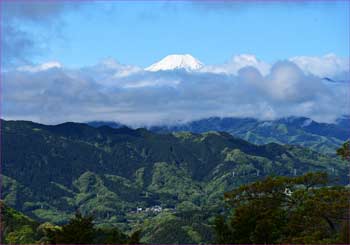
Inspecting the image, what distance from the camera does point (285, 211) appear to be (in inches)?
1673

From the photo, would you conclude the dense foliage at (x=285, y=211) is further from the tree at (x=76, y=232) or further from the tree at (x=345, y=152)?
the tree at (x=76, y=232)

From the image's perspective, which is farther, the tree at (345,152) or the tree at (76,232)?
the tree at (345,152)

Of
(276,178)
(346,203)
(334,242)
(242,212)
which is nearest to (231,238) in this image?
(242,212)

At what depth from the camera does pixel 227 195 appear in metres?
45.3

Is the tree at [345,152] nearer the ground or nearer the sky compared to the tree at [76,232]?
nearer the sky

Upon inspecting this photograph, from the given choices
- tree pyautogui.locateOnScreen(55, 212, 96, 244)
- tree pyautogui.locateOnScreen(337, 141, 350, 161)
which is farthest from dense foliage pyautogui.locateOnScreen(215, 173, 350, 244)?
tree pyautogui.locateOnScreen(55, 212, 96, 244)

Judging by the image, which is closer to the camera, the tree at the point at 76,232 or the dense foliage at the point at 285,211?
the tree at the point at 76,232

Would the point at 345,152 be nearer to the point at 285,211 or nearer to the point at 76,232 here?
the point at 285,211

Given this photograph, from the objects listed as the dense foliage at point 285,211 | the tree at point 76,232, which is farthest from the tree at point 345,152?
the tree at point 76,232

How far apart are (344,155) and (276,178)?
591cm

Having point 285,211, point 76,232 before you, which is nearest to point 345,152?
point 285,211

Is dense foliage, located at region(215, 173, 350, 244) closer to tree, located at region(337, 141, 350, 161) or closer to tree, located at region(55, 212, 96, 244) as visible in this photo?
tree, located at region(337, 141, 350, 161)

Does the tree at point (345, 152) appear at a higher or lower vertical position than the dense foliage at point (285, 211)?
Answer: higher

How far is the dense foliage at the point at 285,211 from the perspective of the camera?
130ft
